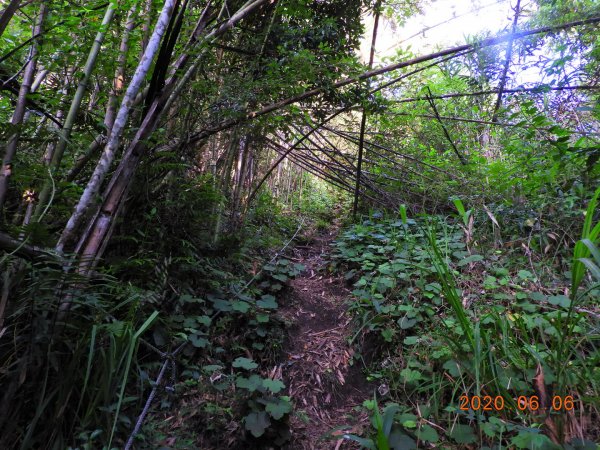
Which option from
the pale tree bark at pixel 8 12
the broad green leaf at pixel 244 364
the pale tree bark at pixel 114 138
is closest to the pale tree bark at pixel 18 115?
the pale tree bark at pixel 114 138

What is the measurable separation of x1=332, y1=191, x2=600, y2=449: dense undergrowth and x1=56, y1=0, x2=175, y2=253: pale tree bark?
1.57 m

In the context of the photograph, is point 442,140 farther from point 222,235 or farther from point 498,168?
point 222,235

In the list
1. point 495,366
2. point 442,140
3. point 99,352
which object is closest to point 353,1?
point 442,140

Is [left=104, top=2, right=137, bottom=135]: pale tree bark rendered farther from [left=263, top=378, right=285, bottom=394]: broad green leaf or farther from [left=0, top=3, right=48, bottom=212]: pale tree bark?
[left=263, top=378, right=285, bottom=394]: broad green leaf

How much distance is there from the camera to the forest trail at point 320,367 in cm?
175

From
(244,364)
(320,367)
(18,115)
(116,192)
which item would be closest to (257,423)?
(244,364)

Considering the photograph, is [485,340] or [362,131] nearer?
[485,340]

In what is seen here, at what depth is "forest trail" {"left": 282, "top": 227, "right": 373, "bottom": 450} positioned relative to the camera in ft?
5.74

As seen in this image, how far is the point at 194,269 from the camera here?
89.1 inches

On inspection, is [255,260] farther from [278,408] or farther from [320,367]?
[278,408]

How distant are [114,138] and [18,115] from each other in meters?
0.45

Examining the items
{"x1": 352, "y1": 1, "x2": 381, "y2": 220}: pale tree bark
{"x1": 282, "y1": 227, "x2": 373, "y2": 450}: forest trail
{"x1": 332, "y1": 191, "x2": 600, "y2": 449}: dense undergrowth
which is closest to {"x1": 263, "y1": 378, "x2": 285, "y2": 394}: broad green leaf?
{"x1": 282, "y1": 227, "x2": 373, "y2": 450}: forest trail

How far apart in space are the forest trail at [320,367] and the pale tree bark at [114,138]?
148 centimetres

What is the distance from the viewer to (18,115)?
1.61m
